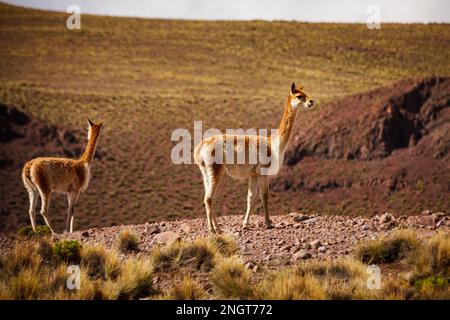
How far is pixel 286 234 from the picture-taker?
11.8 m

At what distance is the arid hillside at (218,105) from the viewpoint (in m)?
33.3

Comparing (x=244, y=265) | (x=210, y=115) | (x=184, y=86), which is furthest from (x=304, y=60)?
(x=244, y=265)

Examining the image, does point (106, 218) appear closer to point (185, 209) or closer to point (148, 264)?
point (185, 209)

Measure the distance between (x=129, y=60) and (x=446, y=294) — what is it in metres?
58.6

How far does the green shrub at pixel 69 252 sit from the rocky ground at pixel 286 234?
1.44 m

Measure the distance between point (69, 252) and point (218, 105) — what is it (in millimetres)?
39100

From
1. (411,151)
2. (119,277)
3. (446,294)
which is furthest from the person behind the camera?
(411,151)

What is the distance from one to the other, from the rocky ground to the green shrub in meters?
1.44

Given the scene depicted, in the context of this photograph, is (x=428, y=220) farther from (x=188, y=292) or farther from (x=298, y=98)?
(x=188, y=292)

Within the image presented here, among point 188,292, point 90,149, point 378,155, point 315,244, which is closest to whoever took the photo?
point 188,292
